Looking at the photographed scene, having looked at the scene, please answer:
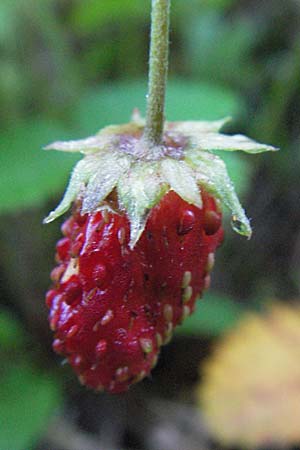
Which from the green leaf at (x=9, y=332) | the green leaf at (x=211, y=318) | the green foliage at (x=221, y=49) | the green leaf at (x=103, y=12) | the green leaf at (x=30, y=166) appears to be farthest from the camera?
the green foliage at (x=221, y=49)

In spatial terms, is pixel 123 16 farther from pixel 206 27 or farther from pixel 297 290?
pixel 297 290

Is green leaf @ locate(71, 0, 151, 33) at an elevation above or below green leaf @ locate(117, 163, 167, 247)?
below

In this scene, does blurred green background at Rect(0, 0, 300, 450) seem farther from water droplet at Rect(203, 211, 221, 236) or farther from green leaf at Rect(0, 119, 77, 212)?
water droplet at Rect(203, 211, 221, 236)

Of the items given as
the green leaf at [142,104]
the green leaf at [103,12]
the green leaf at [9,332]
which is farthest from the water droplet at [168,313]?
the green leaf at [103,12]

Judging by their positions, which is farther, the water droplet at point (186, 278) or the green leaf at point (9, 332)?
the green leaf at point (9, 332)

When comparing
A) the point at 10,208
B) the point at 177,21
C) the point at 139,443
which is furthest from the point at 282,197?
the point at 10,208

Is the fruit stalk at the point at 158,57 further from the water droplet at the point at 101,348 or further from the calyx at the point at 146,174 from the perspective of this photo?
the water droplet at the point at 101,348

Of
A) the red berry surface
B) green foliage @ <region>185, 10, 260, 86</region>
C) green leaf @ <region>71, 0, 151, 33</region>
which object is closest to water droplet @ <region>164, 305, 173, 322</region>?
the red berry surface
